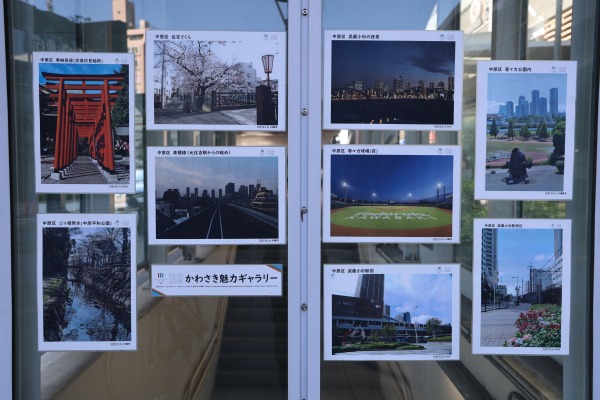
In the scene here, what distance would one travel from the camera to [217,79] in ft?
9.50

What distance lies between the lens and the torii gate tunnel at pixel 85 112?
2896 mm

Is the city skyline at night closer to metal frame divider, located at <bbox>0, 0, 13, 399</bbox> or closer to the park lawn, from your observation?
the park lawn

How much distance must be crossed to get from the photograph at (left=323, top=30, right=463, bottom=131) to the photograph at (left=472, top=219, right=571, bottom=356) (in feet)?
2.32

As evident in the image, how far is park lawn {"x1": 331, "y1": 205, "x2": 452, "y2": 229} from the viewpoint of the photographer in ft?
9.56

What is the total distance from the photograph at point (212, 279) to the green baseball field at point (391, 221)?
1.53 feet

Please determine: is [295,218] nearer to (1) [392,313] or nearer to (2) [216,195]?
(2) [216,195]

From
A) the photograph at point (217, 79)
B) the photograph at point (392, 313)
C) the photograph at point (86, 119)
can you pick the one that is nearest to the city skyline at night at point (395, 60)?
the photograph at point (217, 79)

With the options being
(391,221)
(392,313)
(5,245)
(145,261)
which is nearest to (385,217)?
(391,221)

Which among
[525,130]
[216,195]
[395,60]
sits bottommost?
[216,195]

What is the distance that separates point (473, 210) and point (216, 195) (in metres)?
1.42

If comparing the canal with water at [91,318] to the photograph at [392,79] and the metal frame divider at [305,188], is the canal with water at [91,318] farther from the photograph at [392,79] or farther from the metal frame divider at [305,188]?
the photograph at [392,79]

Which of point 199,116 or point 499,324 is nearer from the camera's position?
point 199,116

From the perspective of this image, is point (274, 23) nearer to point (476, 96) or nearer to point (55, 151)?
point (476, 96)

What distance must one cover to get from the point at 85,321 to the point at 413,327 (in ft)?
6.06
